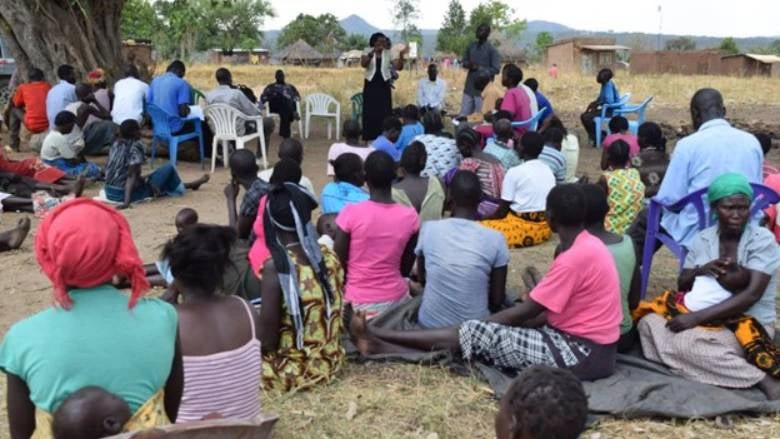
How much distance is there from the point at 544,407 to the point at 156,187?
22.2 feet

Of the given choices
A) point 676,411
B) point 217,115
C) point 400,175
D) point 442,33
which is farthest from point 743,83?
point 442,33

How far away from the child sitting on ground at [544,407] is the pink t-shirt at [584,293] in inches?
62.0

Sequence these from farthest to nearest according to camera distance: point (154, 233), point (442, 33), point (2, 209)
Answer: point (442, 33) < point (2, 209) < point (154, 233)

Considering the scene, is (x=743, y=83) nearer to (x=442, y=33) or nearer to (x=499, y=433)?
(x=499, y=433)

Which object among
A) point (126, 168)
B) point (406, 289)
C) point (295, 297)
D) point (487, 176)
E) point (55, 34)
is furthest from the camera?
point (55, 34)

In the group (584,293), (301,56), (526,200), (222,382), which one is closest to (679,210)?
(584,293)

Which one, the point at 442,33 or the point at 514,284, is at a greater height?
the point at 442,33

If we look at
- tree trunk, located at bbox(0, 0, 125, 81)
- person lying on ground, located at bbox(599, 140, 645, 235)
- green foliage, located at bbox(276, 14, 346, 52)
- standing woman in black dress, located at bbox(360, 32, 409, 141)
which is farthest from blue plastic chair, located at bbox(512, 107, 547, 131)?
green foliage, located at bbox(276, 14, 346, 52)

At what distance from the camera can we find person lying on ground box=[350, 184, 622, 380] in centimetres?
369

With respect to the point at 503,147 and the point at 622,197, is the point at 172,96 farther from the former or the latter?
the point at 622,197

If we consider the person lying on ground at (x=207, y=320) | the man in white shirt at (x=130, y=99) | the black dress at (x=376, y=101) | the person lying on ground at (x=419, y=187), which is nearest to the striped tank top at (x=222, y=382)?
the person lying on ground at (x=207, y=320)

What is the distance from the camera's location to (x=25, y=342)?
219cm

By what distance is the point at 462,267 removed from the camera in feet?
13.7

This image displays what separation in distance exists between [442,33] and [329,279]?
58.4 metres
